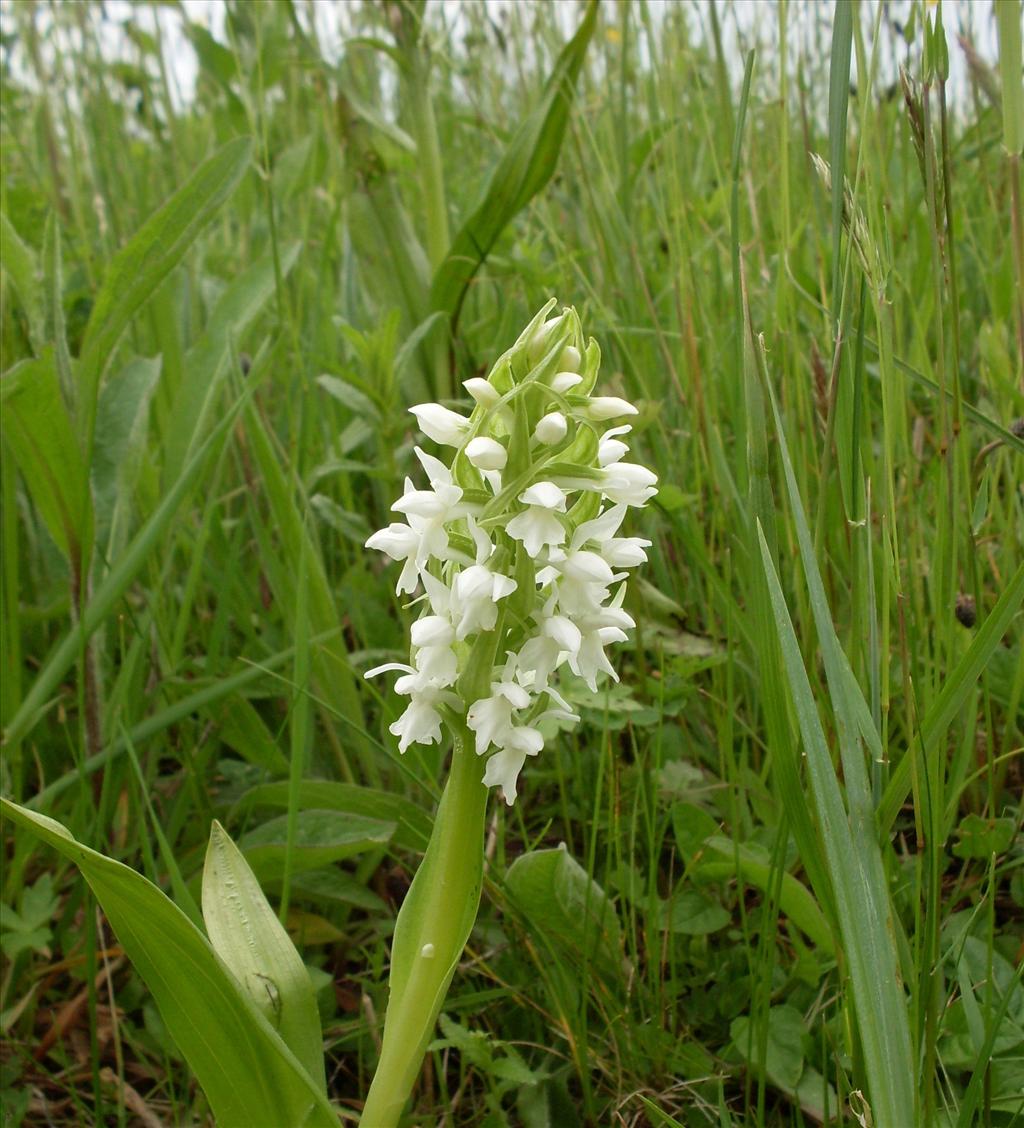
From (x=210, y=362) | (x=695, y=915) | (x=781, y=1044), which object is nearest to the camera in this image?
(x=781, y=1044)

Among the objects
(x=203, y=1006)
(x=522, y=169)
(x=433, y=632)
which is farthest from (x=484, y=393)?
(x=522, y=169)

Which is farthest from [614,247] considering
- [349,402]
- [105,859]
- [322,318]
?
[105,859]

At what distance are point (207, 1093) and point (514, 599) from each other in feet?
1.45

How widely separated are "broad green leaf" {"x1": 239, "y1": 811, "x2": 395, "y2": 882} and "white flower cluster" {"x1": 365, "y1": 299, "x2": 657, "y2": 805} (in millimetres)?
387

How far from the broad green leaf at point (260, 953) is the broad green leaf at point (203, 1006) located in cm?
5

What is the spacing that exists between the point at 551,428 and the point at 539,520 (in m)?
0.06

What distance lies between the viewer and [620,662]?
1.58 metres

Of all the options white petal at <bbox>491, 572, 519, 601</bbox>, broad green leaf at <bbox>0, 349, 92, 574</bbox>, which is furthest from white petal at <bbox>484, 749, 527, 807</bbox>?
broad green leaf at <bbox>0, 349, 92, 574</bbox>

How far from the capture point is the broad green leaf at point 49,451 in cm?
126

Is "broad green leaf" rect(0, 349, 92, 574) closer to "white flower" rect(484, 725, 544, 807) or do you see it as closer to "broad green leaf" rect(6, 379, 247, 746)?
"broad green leaf" rect(6, 379, 247, 746)

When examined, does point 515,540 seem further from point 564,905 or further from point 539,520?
point 564,905

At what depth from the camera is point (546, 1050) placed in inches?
43.1

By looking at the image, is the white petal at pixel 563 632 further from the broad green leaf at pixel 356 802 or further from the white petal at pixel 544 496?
the broad green leaf at pixel 356 802

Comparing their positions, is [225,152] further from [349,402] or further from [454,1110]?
[454,1110]
